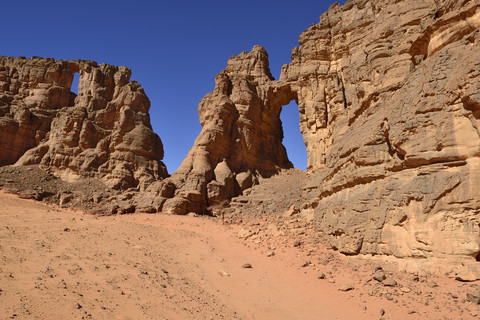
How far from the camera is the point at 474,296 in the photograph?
6.48 meters

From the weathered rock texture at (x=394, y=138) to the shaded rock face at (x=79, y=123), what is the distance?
7.17m

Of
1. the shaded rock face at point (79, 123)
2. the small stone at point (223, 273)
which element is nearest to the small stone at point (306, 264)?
the small stone at point (223, 273)

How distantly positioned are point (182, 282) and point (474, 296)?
7482 millimetres

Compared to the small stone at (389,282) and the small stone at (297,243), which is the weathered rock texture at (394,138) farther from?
the small stone at (297,243)

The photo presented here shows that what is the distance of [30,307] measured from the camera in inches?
234

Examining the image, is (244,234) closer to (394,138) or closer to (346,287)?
(346,287)

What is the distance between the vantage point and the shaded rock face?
90.5ft

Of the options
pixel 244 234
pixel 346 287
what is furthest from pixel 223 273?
pixel 244 234

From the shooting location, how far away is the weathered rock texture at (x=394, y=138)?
314 inches

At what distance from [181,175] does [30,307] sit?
1776cm

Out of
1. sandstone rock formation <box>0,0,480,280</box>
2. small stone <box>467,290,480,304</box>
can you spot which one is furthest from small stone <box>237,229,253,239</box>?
small stone <box>467,290,480,304</box>

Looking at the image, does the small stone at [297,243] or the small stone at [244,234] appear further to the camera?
the small stone at [244,234]

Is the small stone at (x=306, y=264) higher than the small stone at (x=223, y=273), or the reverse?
the small stone at (x=306, y=264)

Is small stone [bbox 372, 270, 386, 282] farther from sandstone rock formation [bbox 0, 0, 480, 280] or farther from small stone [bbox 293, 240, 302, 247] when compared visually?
small stone [bbox 293, 240, 302, 247]
